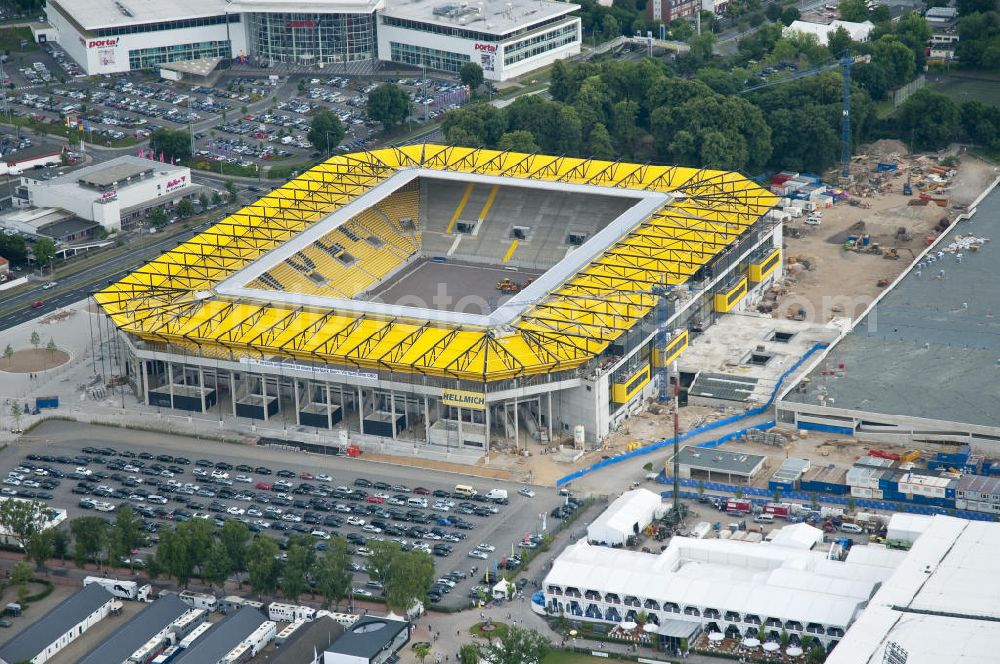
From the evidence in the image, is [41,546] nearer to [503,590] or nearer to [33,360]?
[503,590]

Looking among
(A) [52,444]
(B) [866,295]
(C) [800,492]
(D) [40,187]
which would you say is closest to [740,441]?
(C) [800,492]

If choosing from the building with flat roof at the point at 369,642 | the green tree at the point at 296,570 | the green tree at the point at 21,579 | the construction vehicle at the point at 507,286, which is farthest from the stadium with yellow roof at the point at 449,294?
the green tree at the point at 21,579

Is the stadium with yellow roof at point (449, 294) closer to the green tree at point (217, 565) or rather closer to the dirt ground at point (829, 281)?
the dirt ground at point (829, 281)

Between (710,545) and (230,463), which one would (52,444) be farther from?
(710,545)

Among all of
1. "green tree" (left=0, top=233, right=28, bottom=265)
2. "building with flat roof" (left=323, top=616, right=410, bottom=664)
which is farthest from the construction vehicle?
"building with flat roof" (left=323, top=616, right=410, bottom=664)

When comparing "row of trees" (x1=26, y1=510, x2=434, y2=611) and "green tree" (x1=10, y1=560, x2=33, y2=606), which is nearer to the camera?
"row of trees" (x1=26, y1=510, x2=434, y2=611)

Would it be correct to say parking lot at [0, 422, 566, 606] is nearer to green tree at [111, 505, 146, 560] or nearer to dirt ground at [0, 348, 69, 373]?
green tree at [111, 505, 146, 560]

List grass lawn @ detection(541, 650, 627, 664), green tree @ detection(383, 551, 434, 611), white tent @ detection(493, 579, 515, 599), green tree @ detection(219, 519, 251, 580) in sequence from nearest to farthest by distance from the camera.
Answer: grass lawn @ detection(541, 650, 627, 664)
green tree @ detection(383, 551, 434, 611)
white tent @ detection(493, 579, 515, 599)
green tree @ detection(219, 519, 251, 580)
